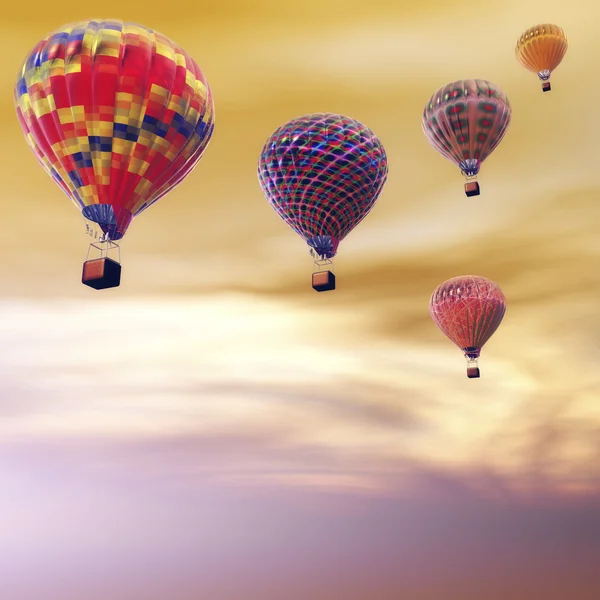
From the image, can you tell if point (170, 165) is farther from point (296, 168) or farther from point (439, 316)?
point (439, 316)

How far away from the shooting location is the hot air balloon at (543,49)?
124 ft

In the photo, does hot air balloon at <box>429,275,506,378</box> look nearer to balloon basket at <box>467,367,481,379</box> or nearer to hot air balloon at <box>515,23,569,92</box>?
balloon basket at <box>467,367,481,379</box>

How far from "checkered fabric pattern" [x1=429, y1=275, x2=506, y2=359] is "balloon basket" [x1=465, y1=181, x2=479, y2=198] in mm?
5902

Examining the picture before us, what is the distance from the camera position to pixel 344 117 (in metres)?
26.6

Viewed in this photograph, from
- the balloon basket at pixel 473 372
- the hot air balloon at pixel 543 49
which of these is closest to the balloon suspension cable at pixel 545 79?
the hot air balloon at pixel 543 49

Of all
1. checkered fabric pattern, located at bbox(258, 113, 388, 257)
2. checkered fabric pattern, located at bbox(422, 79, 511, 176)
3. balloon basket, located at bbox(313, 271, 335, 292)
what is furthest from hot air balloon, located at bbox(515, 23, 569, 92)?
balloon basket, located at bbox(313, 271, 335, 292)

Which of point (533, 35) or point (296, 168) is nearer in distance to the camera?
point (296, 168)

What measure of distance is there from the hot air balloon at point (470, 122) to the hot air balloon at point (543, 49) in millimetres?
8194

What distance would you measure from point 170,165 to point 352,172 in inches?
310

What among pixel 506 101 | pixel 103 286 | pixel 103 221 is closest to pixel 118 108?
pixel 103 221

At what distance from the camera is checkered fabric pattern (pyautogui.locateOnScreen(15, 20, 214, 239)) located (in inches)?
743

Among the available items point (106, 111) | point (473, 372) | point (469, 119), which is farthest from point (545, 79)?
point (106, 111)

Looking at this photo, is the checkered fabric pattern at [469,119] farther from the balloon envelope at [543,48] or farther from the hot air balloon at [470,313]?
the balloon envelope at [543,48]

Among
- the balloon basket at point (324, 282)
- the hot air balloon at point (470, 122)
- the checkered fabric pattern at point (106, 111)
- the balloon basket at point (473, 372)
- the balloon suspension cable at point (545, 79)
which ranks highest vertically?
the balloon suspension cable at point (545, 79)
